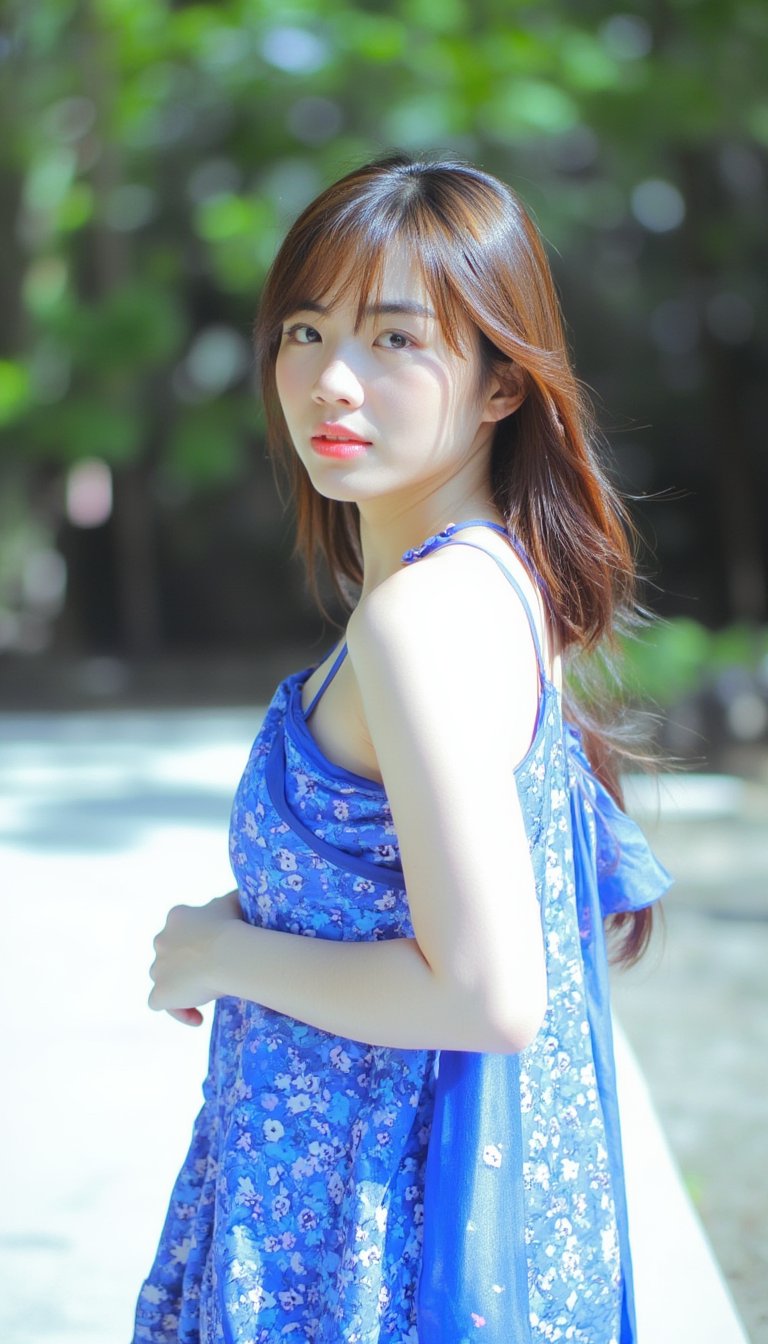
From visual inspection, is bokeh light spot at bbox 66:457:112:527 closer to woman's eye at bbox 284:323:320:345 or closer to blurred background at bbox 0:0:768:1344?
blurred background at bbox 0:0:768:1344

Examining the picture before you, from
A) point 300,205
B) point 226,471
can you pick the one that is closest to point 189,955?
point 300,205

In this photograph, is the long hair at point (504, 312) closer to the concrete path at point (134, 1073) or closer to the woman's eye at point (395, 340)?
the woman's eye at point (395, 340)

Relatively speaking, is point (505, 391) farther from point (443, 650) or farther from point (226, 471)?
point (226, 471)

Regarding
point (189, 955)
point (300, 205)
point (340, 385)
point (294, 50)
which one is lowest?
point (189, 955)

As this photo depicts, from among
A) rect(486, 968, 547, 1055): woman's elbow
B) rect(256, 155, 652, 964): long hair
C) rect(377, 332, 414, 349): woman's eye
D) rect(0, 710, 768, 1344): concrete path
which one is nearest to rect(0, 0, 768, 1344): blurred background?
rect(0, 710, 768, 1344): concrete path

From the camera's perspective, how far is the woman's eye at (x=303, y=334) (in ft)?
3.43

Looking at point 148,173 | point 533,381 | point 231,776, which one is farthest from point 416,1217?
point 148,173

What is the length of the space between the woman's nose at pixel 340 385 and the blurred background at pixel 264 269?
3797mm

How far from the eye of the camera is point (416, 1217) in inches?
39.4

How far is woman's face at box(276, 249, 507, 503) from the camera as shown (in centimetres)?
99

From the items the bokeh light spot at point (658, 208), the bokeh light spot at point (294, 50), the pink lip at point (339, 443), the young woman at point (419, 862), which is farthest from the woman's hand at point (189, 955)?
the bokeh light spot at point (658, 208)

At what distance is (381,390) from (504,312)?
12 cm

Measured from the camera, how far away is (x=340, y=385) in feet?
3.25

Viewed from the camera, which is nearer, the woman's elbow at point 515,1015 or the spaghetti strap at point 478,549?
the woman's elbow at point 515,1015
